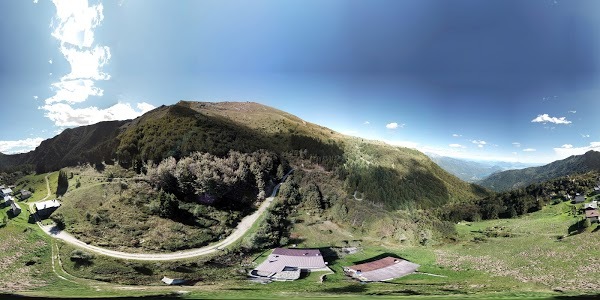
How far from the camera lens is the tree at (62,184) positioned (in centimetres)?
4452

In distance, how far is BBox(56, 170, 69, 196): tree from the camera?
1753 inches

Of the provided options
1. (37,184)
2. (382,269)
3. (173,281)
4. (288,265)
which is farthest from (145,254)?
(382,269)

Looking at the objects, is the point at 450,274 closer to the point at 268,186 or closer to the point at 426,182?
the point at 268,186

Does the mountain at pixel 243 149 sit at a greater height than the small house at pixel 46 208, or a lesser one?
greater

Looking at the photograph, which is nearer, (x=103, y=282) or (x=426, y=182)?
(x=103, y=282)

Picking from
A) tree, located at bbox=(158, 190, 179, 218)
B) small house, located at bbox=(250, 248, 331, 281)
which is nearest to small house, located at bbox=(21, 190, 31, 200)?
tree, located at bbox=(158, 190, 179, 218)

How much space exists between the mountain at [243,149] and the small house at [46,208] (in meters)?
14.3

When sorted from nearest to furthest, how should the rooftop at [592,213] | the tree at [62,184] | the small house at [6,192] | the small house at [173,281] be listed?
the small house at [173,281] < the small house at [6,192] < the tree at [62,184] < the rooftop at [592,213]

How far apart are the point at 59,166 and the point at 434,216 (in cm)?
7494

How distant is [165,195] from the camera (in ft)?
152

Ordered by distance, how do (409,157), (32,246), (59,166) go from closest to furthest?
(32,246), (59,166), (409,157)

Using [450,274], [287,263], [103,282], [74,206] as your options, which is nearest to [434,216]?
[450,274]

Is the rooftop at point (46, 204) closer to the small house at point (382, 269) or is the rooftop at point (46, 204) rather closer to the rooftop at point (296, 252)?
the rooftop at point (296, 252)

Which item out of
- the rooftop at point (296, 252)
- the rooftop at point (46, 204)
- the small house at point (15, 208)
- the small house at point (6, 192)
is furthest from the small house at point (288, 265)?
the small house at point (6, 192)
